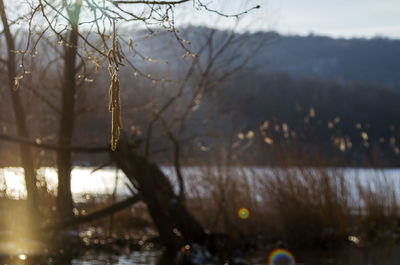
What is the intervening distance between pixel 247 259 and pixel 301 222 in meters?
1.22

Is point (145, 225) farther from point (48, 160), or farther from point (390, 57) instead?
point (390, 57)

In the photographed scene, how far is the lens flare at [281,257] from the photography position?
21.8 ft

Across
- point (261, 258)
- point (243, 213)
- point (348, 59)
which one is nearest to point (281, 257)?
point (261, 258)

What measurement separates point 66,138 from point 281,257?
9.71 feet

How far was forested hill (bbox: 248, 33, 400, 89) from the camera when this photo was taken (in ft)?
344

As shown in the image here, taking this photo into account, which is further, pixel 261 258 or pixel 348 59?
pixel 348 59

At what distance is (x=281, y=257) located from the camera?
22.5 ft

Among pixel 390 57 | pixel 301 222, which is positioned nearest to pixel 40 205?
pixel 301 222

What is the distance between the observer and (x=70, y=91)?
7.05 meters

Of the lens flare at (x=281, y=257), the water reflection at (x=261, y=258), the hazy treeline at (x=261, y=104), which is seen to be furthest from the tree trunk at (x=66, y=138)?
the lens flare at (x=281, y=257)

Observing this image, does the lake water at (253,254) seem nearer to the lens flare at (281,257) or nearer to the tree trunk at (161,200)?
the lens flare at (281,257)

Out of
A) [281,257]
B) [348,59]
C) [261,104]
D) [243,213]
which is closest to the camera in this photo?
[281,257]

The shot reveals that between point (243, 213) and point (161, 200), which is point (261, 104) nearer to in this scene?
point (243, 213)

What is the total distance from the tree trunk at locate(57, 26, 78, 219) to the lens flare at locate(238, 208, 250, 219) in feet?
7.05
